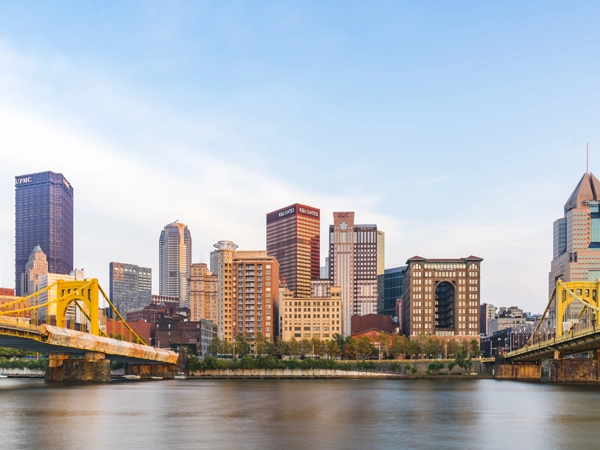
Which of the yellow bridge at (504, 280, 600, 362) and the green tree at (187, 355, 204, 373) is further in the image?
the green tree at (187, 355, 204, 373)

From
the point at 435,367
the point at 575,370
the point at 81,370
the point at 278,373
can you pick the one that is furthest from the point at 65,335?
the point at 435,367

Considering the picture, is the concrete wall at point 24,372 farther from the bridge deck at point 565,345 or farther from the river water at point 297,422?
the bridge deck at point 565,345

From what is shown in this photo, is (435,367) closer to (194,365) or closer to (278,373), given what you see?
(278,373)

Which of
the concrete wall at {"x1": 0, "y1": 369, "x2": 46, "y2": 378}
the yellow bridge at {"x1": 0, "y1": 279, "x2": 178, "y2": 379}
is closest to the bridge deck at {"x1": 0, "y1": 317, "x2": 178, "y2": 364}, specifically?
the yellow bridge at {"x1": 0, "y1": 279, "x2": 178, "y2": 379}

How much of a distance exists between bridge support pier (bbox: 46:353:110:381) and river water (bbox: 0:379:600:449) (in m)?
42.5

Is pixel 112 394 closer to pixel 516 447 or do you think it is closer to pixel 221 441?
pixel 221 441

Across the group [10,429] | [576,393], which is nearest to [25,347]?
[10,429]

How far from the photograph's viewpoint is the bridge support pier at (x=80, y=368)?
135m

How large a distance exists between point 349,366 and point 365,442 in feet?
447

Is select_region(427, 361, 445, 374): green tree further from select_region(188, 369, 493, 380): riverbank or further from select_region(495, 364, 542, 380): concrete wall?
select_region(495, 364, 542, 380): concrete wall

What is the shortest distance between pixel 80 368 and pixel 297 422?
276 ft

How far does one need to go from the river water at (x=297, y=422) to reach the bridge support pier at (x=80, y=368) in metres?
42.5

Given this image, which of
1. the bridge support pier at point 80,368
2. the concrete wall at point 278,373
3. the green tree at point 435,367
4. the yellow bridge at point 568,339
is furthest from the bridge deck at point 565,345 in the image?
the bridge support pier at point 80,368

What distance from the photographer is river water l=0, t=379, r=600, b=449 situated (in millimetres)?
49625
